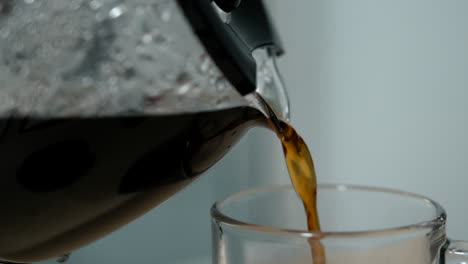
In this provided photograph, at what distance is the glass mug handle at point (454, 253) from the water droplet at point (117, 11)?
228 millimetres

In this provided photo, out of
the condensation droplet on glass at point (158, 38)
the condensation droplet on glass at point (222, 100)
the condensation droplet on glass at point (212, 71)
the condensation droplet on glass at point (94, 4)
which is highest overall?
the condensation droplet on glass at point (94, 4)

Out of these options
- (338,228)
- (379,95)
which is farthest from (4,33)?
(379,95)

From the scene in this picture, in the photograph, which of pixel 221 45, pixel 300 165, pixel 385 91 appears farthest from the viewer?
pixel 385 91

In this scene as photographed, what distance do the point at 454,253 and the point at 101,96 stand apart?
0.73 feet

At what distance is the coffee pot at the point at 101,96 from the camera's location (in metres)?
0.28

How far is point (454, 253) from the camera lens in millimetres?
364

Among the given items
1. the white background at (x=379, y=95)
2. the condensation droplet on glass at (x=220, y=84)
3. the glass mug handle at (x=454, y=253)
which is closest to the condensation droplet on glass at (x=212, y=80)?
the condensation droplet on glass at (x=220, y=84)

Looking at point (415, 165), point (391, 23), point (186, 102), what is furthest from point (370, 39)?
point (186, 102)

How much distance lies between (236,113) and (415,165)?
430 millimetres

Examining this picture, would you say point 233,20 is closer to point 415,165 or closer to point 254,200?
point 254,200

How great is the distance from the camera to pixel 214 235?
364 mm

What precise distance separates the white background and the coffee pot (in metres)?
0.35

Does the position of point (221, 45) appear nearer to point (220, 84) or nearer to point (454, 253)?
point (220, 84)

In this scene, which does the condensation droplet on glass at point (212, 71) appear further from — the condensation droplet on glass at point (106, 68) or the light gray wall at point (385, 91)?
the light gray wall at point (385, 91)
